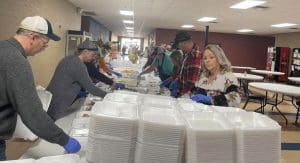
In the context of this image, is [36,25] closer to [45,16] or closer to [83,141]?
[83,141]

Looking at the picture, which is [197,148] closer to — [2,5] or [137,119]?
[137,119]

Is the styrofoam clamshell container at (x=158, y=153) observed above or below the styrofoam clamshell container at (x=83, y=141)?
above

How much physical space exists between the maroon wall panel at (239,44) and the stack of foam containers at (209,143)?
19914 millimetres

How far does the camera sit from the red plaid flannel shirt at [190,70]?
12.8ft

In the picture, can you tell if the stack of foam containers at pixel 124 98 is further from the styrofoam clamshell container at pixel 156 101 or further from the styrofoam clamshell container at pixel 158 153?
the styrofoam clamshell container at pixel 158 153

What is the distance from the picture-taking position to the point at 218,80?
3.03m

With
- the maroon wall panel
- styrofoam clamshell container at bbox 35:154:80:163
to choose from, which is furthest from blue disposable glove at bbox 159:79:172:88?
the maroon wall panel

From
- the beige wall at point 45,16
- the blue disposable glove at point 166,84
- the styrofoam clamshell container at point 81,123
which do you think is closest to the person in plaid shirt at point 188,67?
the blue disposable glove at point 166,84

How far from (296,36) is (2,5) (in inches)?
611

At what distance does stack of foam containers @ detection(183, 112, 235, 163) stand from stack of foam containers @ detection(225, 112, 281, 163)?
4 cm

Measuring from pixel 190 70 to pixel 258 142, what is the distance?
2533 mm

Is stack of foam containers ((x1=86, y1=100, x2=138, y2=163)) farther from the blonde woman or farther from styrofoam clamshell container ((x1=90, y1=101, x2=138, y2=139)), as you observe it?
the blonde woman

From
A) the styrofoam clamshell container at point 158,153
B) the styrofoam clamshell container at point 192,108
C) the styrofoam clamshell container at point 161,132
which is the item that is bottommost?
the styrofoam clamshell container at point 158,153

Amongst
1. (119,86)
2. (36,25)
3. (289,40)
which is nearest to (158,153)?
(36,25)
